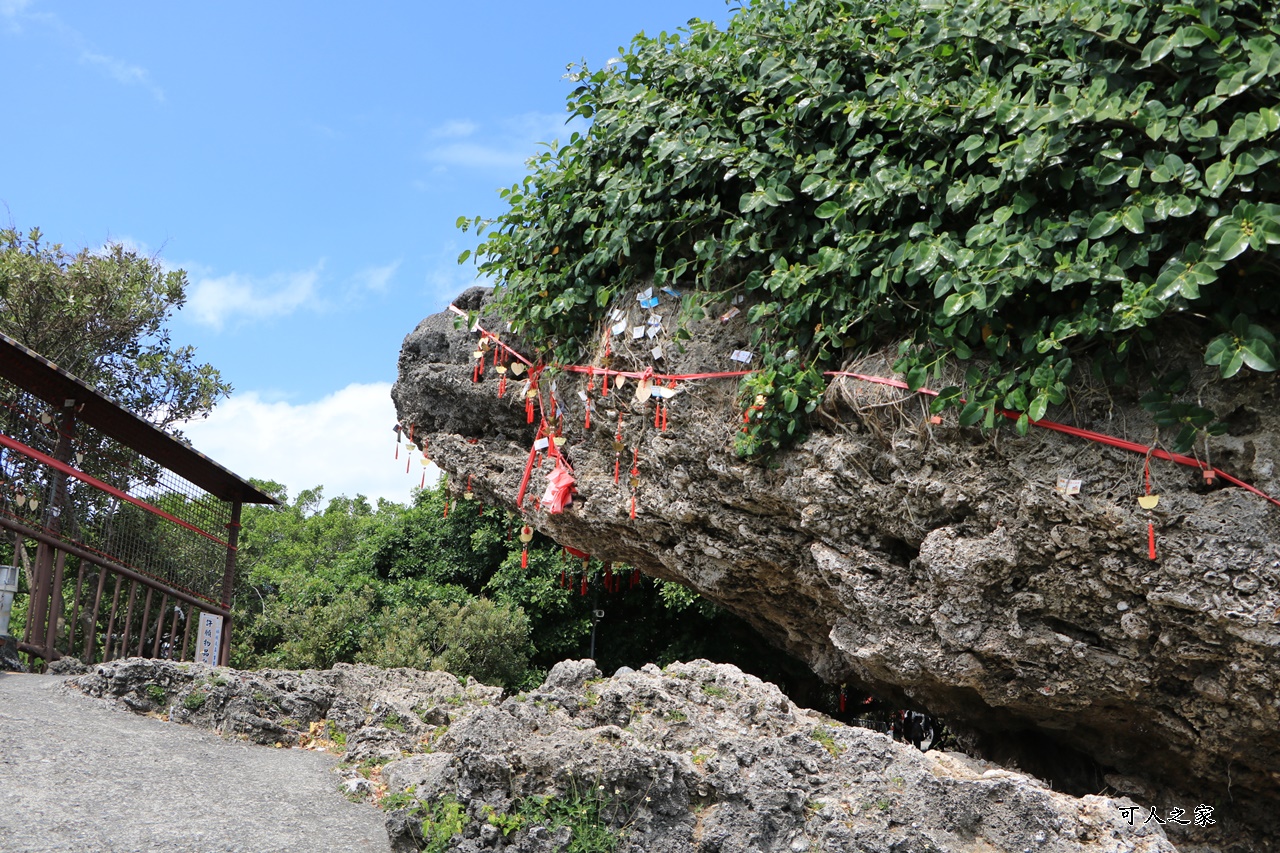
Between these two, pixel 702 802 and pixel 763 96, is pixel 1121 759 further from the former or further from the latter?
pixel 763 96

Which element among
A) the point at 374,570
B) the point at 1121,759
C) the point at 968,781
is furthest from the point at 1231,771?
the point at 374,570

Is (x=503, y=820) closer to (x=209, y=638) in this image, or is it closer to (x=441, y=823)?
(x=441, y=823)

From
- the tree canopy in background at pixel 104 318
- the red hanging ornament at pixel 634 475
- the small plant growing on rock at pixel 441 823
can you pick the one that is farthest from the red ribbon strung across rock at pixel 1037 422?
the tree canopy in background at pixel 104 318

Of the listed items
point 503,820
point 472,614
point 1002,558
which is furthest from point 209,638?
point 1002,558

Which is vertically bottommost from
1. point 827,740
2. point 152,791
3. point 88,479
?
point 152,791

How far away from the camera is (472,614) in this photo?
1175 centimetres

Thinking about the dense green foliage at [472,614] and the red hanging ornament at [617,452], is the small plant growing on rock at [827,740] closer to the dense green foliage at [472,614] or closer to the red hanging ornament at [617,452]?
the red hanging ornament at [617,452]

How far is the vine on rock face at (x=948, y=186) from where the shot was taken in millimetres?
3982

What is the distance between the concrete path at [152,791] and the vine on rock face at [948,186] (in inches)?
134

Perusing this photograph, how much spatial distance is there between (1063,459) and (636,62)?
3733 millimetres

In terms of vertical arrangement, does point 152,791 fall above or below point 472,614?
below

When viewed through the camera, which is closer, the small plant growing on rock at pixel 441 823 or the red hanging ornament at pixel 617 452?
the small plant growing on rock at pixel 441 823

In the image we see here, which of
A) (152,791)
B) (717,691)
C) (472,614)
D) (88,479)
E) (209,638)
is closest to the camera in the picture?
(152,791)

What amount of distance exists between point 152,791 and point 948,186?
5.45 meters
